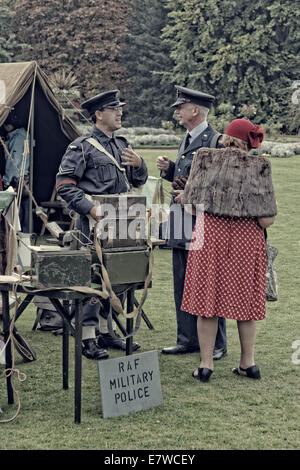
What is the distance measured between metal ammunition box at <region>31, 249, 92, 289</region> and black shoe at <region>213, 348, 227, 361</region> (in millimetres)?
1751

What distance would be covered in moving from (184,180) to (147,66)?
40.6 m

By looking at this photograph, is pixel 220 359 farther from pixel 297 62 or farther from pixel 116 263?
pixel 297 62

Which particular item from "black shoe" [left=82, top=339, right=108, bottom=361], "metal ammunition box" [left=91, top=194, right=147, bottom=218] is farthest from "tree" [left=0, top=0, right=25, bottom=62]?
"metal ammunition box" [left=91, top=194, right=147, bottom=218]

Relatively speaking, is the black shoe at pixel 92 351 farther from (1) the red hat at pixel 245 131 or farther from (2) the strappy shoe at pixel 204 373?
(1) the red hat at pixel 245 131

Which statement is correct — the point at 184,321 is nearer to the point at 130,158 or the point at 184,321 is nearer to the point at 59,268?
the point at 130,158

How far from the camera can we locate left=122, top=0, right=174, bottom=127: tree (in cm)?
4441

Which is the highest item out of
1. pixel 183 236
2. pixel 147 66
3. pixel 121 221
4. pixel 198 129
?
pixel 147 66

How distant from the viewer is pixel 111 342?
6.03m

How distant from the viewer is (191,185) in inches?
196

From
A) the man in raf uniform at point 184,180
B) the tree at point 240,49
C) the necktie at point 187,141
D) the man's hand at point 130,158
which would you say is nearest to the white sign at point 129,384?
the man in raf uniform at point 184,180

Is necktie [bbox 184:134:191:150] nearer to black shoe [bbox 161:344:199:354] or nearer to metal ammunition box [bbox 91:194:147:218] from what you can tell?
metal ammunition box [bbox 91:194:147:218]

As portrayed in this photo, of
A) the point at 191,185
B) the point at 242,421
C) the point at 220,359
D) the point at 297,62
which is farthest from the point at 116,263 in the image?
the point at 297,62

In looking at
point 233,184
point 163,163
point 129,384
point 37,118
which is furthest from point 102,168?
point 37,118

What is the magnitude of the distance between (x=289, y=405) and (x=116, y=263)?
136 centimetres
